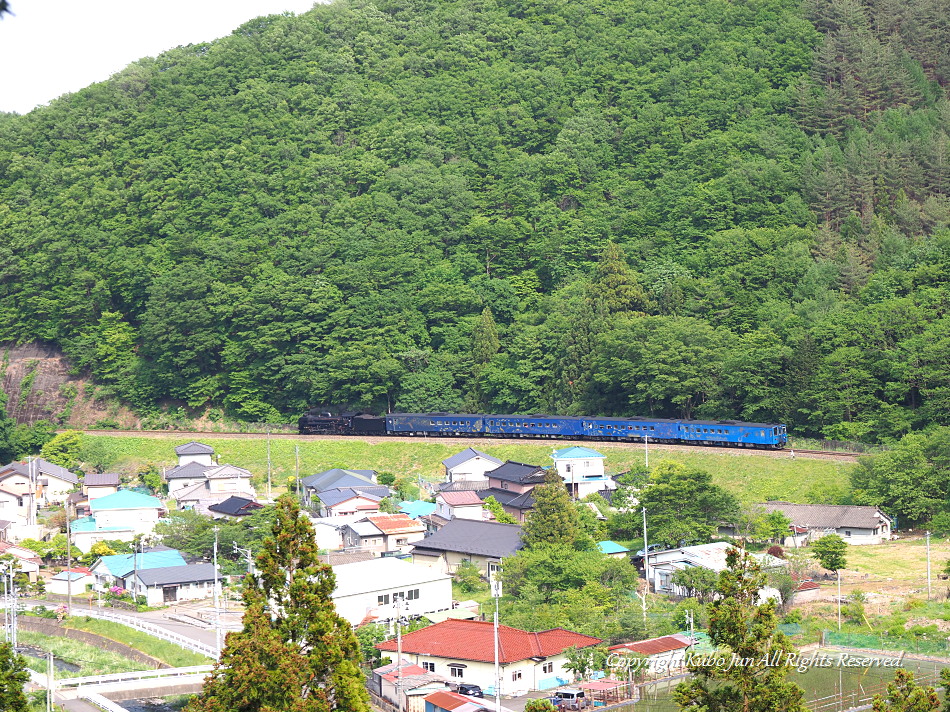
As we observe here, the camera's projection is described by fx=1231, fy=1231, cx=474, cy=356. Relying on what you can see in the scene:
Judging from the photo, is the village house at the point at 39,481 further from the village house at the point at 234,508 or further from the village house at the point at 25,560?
the village house at the point at 234,508

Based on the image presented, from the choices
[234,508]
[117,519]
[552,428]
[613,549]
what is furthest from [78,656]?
[552,428]

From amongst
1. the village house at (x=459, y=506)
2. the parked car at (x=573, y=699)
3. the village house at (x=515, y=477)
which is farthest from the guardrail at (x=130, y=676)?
the village house at (x=515, y=477)

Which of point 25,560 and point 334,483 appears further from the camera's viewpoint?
point 334,483

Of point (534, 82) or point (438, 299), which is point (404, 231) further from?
point (534, 82)

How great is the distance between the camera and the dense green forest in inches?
1837

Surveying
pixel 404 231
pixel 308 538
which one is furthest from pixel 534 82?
pixel 308 538

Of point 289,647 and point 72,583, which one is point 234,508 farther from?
point 289,647

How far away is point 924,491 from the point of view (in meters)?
34.4

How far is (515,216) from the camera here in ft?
200

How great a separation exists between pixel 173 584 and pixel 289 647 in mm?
20161

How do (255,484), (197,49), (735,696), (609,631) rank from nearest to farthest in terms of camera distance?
(735,696), (609,631), (255,484), (197,49)

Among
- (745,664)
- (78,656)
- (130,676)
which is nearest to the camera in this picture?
(745,664)

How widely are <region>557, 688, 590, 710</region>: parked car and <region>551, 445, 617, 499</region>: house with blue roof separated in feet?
59.0

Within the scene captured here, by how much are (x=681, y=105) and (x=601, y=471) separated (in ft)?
93.6
